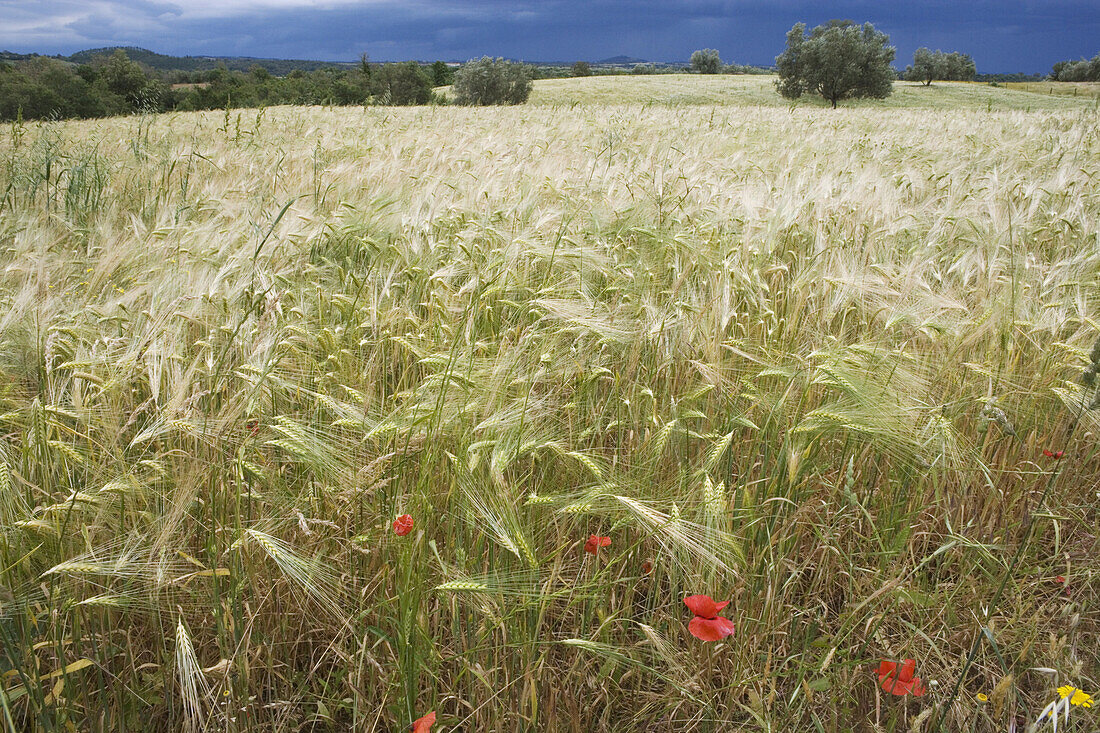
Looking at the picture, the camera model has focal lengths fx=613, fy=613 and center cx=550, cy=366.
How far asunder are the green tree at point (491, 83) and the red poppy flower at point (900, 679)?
29.8 metres

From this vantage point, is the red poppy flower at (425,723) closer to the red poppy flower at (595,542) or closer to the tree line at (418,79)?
the red poppy flower at (595,542)

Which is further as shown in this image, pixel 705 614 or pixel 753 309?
pixel 753 309

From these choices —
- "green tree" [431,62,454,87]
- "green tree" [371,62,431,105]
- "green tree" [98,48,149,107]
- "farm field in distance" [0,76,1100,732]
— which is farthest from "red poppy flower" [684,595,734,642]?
"green tree" [431,62,454,87]

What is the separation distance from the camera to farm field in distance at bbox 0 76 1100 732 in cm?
114

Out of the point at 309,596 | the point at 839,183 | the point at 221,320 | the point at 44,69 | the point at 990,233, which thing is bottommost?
the point at 309,596

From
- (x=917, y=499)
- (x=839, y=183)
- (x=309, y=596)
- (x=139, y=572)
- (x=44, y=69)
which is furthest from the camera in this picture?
(x=44, y=69)

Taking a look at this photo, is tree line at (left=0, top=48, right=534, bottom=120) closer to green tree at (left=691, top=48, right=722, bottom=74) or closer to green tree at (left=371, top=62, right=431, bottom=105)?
green tree at (left=371, top=62, right=431, bottom=105)

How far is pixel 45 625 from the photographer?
1.19 meters

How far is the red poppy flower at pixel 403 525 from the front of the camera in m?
1.14

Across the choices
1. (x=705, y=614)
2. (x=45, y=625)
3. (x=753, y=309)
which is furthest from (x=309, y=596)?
(x=753, y=309)

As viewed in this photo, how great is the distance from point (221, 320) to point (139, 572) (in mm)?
910

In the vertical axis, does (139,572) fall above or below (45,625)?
above

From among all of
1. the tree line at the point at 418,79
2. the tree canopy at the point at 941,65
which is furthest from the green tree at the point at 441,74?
the tree canopy at the point at 941,65

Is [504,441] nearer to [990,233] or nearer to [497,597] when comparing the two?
[497,597]
